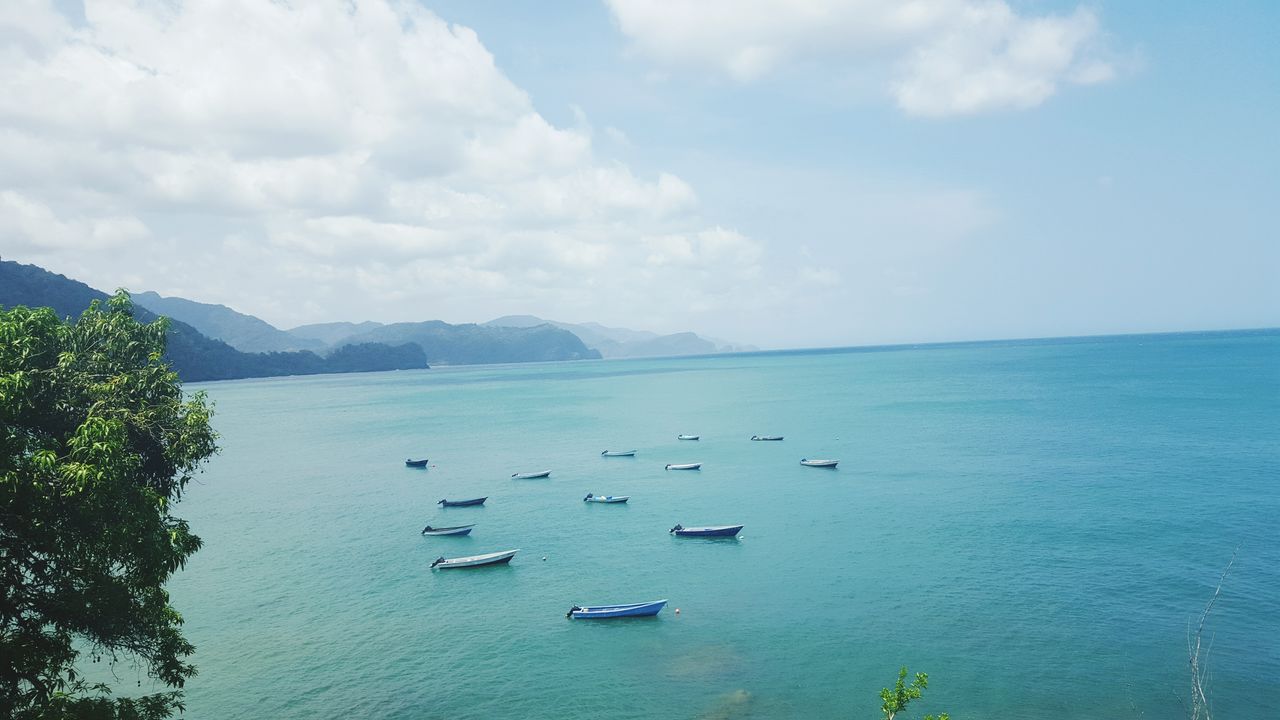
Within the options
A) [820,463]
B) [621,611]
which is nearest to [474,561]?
[621,611]

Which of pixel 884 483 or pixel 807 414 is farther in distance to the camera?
pixel 807 414

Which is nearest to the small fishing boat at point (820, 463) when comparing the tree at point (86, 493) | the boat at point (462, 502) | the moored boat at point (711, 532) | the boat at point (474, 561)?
the moored boat at point (711, 532)

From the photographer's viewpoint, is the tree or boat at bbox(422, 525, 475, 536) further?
boat at bbox(422, 525, 475, 536)

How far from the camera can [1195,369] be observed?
184375mm

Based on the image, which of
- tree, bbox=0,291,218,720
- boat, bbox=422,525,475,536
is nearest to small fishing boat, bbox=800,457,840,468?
boat, bbox=422,525,475,536

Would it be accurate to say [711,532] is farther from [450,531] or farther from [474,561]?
[450,531]

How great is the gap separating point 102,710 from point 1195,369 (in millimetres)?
233460

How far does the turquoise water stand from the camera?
106ft

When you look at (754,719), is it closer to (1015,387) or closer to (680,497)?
(680,497)

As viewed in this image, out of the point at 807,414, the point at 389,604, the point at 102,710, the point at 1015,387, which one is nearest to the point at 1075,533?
the point at 389,604

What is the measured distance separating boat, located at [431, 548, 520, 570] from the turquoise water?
0.69 meters

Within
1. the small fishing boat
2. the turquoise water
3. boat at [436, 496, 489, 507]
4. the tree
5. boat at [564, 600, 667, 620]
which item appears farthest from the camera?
the small fishing boat

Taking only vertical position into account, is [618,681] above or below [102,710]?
below

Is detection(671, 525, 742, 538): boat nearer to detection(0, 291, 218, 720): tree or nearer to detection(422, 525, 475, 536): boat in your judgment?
detection(422, 525, 475, 536): boat
